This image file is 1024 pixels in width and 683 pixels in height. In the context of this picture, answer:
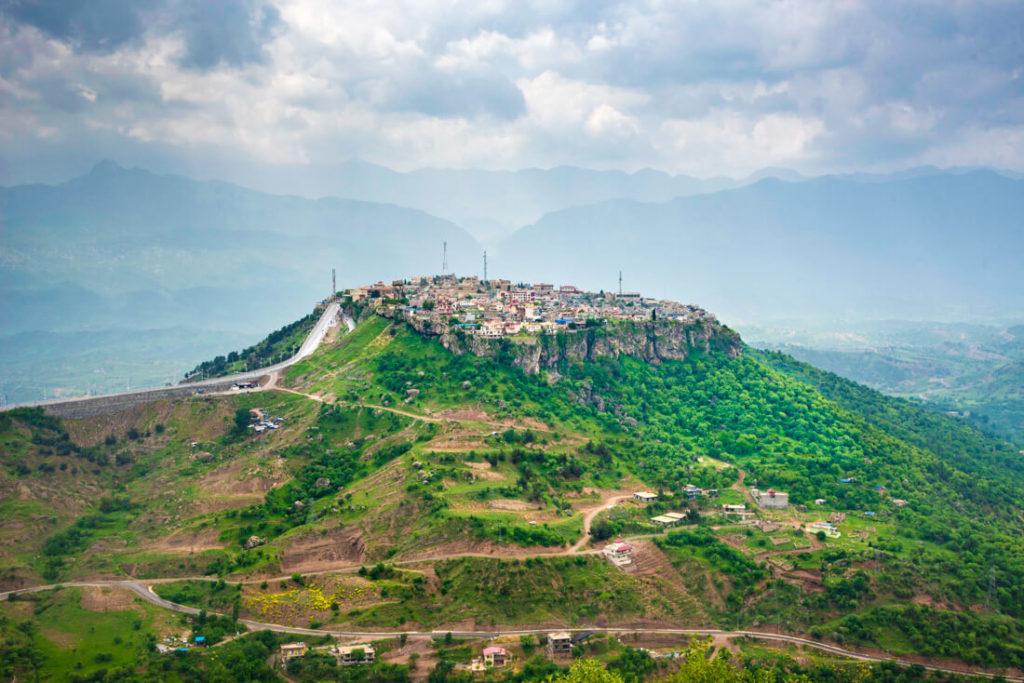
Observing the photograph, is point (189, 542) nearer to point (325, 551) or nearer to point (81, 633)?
point (325, 551)

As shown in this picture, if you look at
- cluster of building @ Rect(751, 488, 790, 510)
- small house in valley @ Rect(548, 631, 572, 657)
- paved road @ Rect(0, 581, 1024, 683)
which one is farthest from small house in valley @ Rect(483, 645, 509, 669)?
cluster of building @ Rect(751, 488, 790, 510)

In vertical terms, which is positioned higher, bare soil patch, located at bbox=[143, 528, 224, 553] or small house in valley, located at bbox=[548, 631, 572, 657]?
bare soil patch, located at bbox=[143, 528, 224, 553]

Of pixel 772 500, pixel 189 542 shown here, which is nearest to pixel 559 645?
pixel 772 500

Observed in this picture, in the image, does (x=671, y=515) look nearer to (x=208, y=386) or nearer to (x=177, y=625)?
(x=177, y=625)

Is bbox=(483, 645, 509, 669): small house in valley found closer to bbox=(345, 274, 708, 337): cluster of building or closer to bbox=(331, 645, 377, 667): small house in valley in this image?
bbox=(331, 645, 377, 667): small house in valley

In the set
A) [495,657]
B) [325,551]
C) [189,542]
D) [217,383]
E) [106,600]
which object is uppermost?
[217,383]

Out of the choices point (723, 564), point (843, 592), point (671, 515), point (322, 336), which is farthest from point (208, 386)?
point (843, 592)
